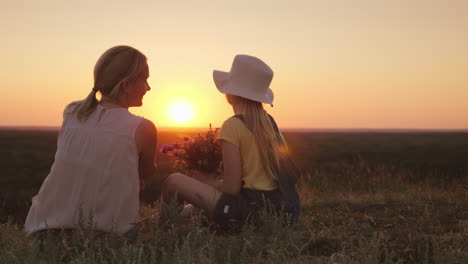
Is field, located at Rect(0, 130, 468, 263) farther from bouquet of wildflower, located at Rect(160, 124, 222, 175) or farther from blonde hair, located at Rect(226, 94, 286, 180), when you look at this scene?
blonde hair, located at Rect(226, 94, 286, 180)

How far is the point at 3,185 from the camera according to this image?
53.0 ft

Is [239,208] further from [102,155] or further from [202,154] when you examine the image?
[102,155]

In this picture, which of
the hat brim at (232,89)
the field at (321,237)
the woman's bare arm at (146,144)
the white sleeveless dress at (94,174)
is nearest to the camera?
the field at (321,237)

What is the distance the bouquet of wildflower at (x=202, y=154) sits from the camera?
4884mm

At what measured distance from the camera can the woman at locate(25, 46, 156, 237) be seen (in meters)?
3.82

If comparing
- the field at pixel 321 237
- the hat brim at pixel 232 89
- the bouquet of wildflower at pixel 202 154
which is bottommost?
the field at pixel 321 237

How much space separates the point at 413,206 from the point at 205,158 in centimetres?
300

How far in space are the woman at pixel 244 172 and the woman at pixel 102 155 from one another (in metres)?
0.65

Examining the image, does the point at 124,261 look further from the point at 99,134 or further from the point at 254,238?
the point at 99,134

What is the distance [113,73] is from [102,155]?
1.94ft

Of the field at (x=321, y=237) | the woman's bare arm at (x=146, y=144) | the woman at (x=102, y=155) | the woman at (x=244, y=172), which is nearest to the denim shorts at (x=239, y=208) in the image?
the woman at (x=244, y=172)

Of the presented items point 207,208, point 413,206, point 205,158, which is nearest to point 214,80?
point 205,158

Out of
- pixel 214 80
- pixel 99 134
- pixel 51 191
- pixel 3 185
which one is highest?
pixel 214 80

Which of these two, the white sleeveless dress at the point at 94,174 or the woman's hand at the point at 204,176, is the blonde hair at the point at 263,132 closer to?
the woman's hand at the point at 204,176
